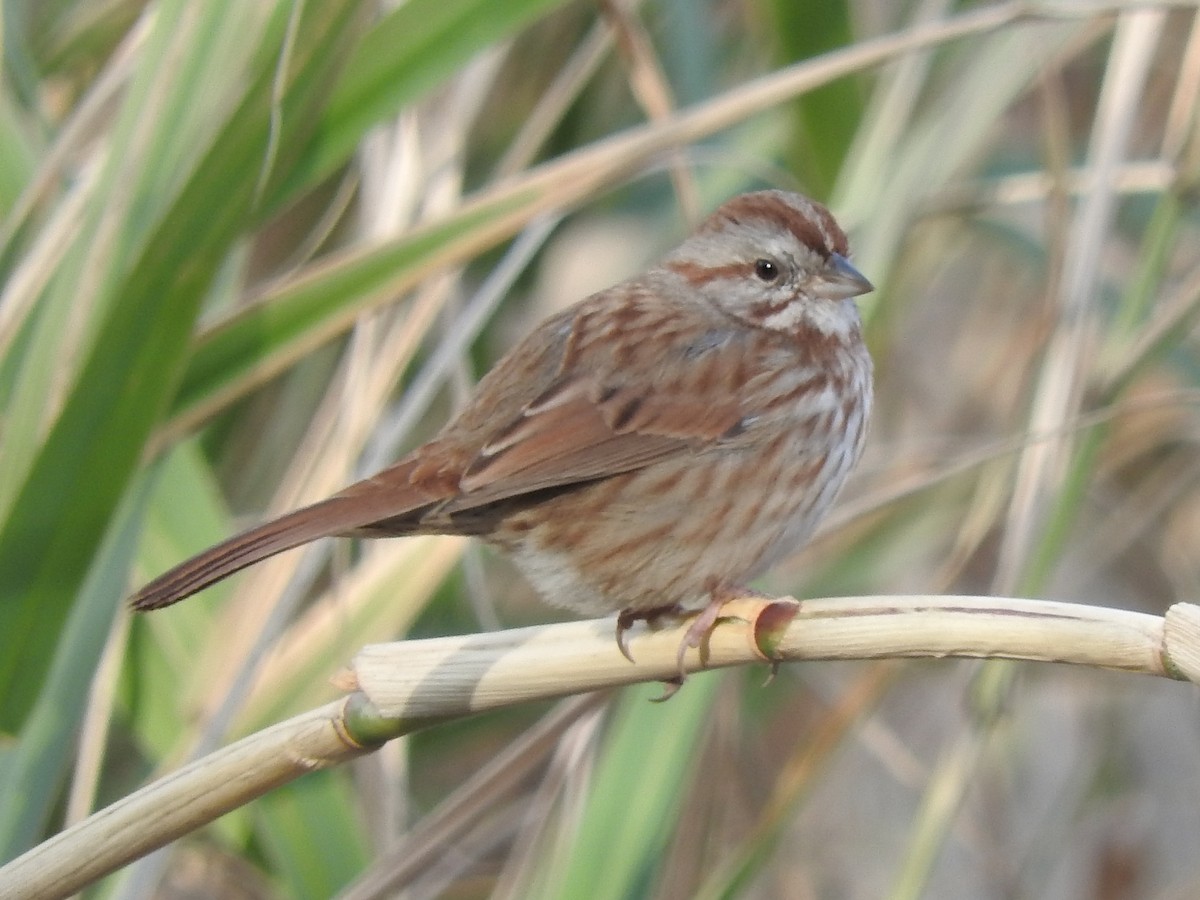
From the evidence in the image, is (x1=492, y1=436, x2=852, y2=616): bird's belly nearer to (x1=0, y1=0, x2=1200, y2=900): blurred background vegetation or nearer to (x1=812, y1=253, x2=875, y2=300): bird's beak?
(x1=0, y1=0, x2=1200, y2=900): blurred background vegetation

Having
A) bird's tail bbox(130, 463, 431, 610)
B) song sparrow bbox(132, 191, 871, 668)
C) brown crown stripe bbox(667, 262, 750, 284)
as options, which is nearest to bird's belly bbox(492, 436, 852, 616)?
song sparrow bbox(132, 191, 871, 668)

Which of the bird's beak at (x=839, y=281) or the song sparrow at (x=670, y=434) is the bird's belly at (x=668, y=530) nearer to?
the song sparrow at (x=670, y=434)

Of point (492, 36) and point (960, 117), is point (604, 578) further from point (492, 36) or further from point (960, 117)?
point (960, 117)

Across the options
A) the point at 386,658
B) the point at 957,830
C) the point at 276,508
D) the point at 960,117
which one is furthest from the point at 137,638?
the point at 957,830

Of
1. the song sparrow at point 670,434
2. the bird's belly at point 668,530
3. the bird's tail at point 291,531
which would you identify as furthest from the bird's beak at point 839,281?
the bird's tail at point 291,531

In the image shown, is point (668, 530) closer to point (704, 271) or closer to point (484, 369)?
point (704, 271)

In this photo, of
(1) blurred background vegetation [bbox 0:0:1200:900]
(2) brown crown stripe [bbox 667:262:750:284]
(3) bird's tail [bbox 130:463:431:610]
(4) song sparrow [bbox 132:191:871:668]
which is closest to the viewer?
(3) bird's tail [bbox 130:463:431:610]

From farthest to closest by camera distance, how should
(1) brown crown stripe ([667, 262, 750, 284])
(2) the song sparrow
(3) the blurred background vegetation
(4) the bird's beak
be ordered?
(1) brown crown stripe ([667, 262, 750, 284])
(4) the bird's beak
(2) the song sparrow
(3) the blurred background vegetation
